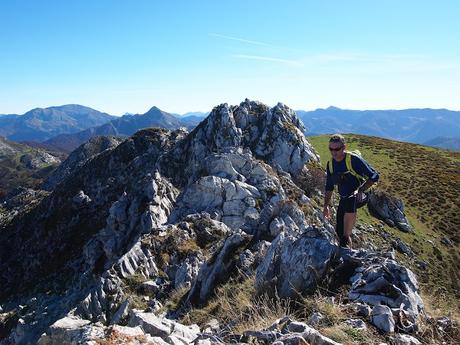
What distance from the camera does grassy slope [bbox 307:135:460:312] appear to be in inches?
1731

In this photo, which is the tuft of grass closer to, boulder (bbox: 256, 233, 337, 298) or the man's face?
boulder (bbox: 256, 233, 337, 298)

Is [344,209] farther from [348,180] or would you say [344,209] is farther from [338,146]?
[338,146]

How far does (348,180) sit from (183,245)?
44.8ft

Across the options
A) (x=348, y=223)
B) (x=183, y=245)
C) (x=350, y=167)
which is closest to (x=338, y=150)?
(x=350, y=167)

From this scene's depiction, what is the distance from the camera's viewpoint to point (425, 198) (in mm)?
64312

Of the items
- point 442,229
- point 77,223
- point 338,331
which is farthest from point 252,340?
point 77,223

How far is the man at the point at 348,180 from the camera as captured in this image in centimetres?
1272

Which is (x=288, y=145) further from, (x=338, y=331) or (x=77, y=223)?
(x=338, y=331)

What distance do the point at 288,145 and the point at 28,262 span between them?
153 ft

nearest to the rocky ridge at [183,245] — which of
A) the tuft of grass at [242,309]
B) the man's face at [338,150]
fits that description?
the tuft of grass at [242,309]

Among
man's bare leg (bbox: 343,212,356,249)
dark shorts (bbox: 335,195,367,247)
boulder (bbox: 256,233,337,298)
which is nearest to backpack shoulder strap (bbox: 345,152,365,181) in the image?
dark shorts (bbox: 335,195,367,247)

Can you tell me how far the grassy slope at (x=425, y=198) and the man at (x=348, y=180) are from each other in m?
14.7

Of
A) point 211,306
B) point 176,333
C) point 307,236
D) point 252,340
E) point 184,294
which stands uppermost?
point 307,236

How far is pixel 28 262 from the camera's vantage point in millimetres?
63312
